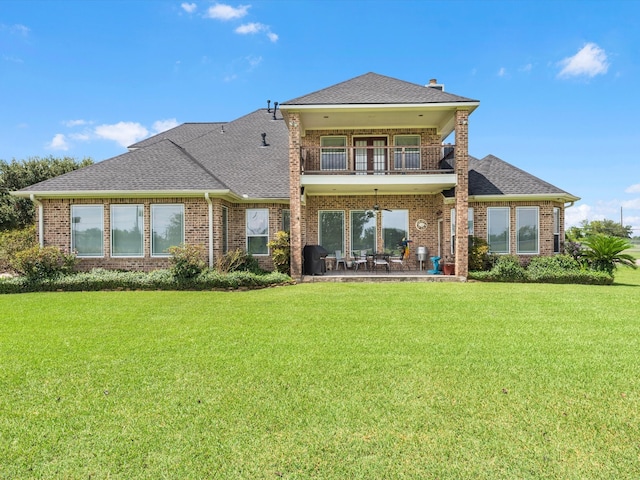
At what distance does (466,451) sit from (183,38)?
1658cm

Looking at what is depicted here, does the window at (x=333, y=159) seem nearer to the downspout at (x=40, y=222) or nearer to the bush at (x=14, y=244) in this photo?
the downspout at (x=40, y=222)

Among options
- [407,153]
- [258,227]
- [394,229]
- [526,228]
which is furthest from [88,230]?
[526,228]

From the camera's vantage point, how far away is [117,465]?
298cm

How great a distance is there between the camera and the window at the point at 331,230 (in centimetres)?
1758

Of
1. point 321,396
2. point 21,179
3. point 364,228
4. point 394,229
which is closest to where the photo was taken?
point 321,396

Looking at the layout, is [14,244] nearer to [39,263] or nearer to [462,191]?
[39,263]

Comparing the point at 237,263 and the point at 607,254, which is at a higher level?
the point at 607,254

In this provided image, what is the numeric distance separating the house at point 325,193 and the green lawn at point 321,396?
6364 millimetres

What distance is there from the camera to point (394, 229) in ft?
57.1

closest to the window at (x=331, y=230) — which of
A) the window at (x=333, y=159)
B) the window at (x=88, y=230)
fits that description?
the window at (x=333, y=159)

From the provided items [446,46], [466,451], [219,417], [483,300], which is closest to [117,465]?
[219,417]

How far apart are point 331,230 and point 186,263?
7.09 metres

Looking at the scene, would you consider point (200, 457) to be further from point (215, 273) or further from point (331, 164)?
point (331, 164)

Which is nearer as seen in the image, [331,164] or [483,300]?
[483,300]
